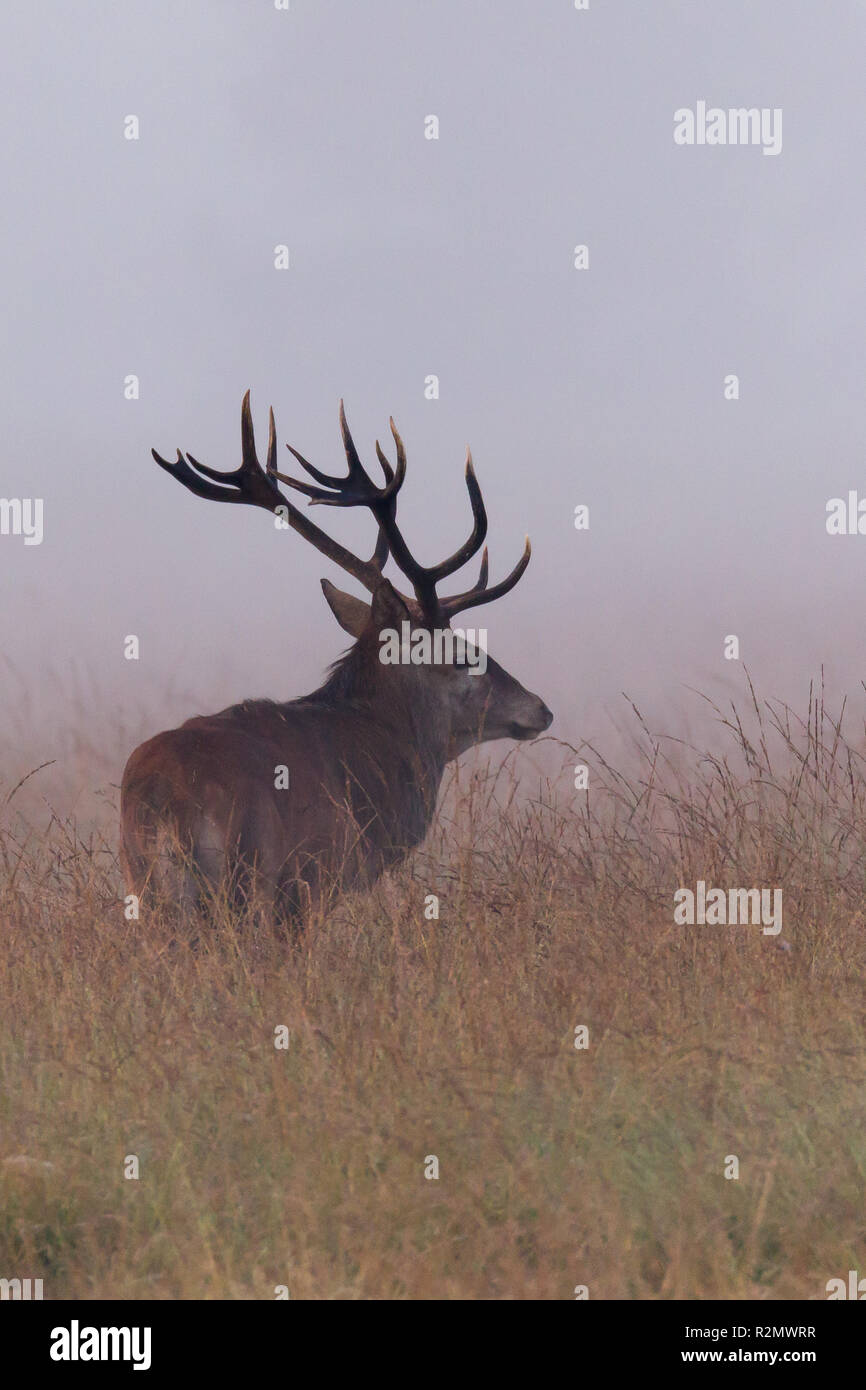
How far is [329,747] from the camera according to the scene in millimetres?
7285

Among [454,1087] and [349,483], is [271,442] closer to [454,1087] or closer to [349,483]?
[349,483]

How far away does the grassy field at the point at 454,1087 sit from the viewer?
3.61m

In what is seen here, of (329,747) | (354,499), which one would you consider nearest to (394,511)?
(354,499)

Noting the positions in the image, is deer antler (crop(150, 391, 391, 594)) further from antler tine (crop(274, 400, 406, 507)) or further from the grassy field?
the grassy field

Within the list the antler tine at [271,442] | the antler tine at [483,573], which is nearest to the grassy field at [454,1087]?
the antler tine at [483,573]

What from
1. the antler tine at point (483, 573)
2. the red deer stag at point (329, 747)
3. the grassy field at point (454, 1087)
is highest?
the antler tine at point (483, 573)

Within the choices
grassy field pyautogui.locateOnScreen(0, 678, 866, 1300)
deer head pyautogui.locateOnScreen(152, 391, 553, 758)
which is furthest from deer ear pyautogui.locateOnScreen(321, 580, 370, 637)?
grassy field pyautogui.locateOnScreen(0, 678, 866, 1300)

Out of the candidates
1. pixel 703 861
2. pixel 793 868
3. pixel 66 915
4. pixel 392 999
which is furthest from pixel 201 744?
pixel 793 868

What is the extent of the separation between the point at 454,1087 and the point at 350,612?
4.31 metres

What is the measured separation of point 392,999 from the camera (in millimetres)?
5148

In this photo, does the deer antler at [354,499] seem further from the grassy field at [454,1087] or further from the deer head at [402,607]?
the grassy field at [454,1087]
